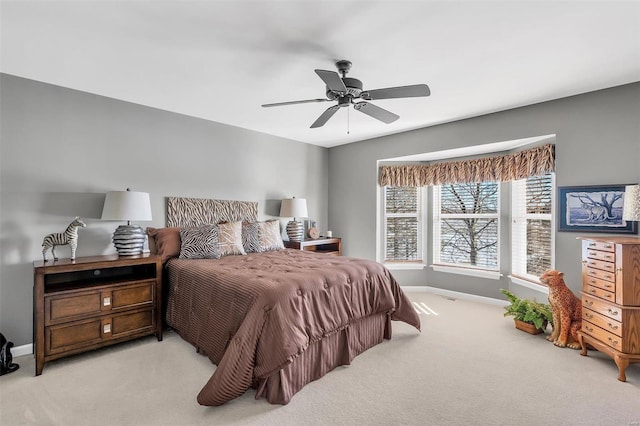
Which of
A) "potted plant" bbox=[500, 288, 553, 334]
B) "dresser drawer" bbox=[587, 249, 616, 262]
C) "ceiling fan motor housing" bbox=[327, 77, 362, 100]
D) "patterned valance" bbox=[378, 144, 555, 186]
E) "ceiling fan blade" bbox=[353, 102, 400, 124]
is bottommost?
"potted plant" bbox=[500, 288, 553, 334]

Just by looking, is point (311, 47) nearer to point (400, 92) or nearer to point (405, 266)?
point (400, 92)

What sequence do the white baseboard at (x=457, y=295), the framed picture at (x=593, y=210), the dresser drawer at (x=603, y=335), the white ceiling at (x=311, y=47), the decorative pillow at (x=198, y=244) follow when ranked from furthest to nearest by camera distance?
the white baseboard at (x=457, y=295)
the decorative pillow at (x=198, y=244)
the framed picture at (x=593, y=210)
the dresser drawer at (x=603, y=335)
the white ceiling at (x=311, y=47)

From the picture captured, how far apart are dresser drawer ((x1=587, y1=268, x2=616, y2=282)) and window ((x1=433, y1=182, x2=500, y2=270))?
178cm

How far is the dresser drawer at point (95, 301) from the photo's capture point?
2.47 m

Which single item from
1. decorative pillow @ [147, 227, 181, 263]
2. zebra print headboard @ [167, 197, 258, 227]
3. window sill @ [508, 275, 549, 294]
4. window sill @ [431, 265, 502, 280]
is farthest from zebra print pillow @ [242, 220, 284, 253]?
window sill @ [508, 275, 549, 294]

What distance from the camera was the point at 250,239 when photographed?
3.85 m

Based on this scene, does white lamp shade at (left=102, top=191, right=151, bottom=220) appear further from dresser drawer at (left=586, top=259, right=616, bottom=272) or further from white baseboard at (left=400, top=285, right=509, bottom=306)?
dresser drawer at (left=586, top=259, right=616, bottom=272)

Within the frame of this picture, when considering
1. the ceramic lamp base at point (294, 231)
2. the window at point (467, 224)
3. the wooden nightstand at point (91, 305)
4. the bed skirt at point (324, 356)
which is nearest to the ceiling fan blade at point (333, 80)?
the bed skirt at point (324, 356)

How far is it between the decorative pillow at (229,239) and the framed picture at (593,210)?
11.9 ft

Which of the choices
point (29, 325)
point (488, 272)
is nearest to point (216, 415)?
point (29, 325)

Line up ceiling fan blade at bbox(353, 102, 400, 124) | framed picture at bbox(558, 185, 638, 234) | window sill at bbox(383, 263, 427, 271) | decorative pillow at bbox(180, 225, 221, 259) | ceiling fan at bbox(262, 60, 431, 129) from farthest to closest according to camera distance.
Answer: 1. window sill at bbox(383, 263, 427, 271)
2. decorative pillow at bbox(180, 225, 221, 259)
3. framed picture at bbox(558, 185, 638, 234)
4. ceiling fan blade at bbox(353, 102, 400, 124)
5. ceiling fan at bbox(262, 60, 431, 129)

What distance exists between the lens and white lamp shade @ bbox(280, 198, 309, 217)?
15.3 ft

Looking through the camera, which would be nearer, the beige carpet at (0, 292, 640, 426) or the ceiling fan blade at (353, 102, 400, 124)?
the beige carpet at (0, 292, 640, 426)

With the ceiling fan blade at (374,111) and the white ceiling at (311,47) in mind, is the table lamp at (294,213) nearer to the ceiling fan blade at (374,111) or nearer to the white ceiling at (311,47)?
the white ceiling at (311,47)
